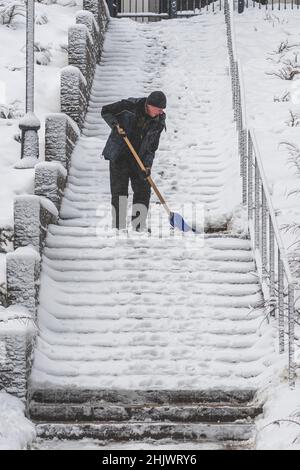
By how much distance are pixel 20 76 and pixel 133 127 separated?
14.9 ft

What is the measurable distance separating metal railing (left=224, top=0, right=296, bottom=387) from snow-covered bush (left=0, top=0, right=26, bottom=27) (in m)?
5.47

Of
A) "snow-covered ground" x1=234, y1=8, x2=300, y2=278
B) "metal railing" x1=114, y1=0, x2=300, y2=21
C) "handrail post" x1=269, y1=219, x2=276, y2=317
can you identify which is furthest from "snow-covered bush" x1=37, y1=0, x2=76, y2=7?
"handrail post" x1=269, y1=219, x2=276, y2=317

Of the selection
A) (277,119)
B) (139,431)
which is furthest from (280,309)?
(277,119)

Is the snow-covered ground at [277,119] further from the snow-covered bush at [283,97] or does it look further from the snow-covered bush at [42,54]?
the snow-covered bush at [42,54]

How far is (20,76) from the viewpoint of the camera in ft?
50.4

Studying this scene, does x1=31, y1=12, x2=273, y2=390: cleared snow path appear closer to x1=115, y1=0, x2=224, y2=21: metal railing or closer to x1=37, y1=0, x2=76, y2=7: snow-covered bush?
x1=37, y1=0, x2=76, y2=7: snow-covered bush

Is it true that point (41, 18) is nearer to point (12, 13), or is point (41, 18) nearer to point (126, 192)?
point (12, 13)

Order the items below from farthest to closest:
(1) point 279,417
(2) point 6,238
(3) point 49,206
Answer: (2) point 6,238 < (3) point 49,206 < (1) point 279,417

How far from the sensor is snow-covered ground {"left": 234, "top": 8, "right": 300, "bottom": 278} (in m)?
11.9

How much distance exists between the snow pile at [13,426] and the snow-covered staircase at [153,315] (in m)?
0.16
